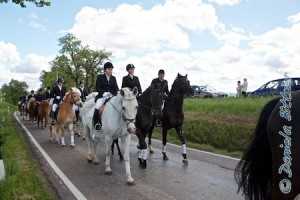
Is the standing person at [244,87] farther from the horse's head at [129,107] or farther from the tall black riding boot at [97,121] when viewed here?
the horse's head at [129,107]

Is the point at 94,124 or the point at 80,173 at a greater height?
the point at 94,124

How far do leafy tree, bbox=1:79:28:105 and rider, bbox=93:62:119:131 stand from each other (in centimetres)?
10662

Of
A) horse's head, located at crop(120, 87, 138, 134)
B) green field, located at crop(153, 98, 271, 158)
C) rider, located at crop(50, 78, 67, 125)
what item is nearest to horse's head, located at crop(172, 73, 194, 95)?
horse's head, located at crop(120, 87, 138, 134)

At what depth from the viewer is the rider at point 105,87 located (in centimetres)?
954

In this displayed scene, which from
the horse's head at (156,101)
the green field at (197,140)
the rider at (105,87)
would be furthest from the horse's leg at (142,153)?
the green field at (197,140)

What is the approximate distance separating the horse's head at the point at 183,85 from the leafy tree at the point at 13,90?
350 ft

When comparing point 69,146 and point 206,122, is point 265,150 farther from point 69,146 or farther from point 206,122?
point 206,122

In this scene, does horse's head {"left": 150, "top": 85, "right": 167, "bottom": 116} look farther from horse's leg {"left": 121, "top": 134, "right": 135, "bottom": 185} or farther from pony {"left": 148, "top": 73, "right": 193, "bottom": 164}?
horse's leg {"left": 121, "top": 134, "right": 135, "bottom": 185}

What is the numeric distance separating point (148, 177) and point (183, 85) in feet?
10.5

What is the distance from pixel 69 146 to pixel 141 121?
5097 millimetres

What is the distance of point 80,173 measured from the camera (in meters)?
8.81

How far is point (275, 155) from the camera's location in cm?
373

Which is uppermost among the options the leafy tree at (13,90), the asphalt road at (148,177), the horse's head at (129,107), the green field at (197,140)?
the leafy tree at (13,90)

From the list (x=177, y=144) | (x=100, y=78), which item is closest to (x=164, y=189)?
(x=100, y=78)
